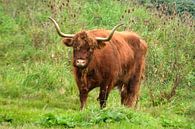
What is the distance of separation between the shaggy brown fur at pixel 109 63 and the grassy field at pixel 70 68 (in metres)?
0.43

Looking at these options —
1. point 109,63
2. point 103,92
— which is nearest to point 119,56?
point 109,63

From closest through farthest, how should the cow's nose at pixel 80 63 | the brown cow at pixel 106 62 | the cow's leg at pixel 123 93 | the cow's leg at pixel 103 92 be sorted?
1. the cow's nose at pixel 80 63
2. the brown cow at pixel 106 62
3. the cow's leg at pixel 103 92
4. the cow's leg at pixel 123 93

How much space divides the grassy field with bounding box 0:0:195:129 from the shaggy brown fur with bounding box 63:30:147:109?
43cm

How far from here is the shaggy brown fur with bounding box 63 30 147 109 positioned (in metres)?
11.5

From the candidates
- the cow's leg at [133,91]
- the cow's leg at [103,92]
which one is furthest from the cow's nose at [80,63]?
the cow's leg at [133,91]

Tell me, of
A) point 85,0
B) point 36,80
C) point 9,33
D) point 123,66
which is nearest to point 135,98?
point 123,66

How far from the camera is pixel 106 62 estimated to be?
39.6 feet

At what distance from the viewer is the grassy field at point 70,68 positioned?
10.2 metres

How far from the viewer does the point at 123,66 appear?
1298cm

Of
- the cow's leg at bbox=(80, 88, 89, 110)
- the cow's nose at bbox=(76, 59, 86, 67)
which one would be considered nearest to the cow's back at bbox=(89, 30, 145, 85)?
the cow's leg at bbox=(80, 88, 89, 110)

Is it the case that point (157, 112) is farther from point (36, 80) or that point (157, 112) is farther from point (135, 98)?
point (36, 80)

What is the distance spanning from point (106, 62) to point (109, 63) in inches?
2.8

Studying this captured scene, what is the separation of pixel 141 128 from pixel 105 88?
2.60 m

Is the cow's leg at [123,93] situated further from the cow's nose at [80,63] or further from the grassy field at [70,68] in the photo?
the cow's nose at [80,63]
